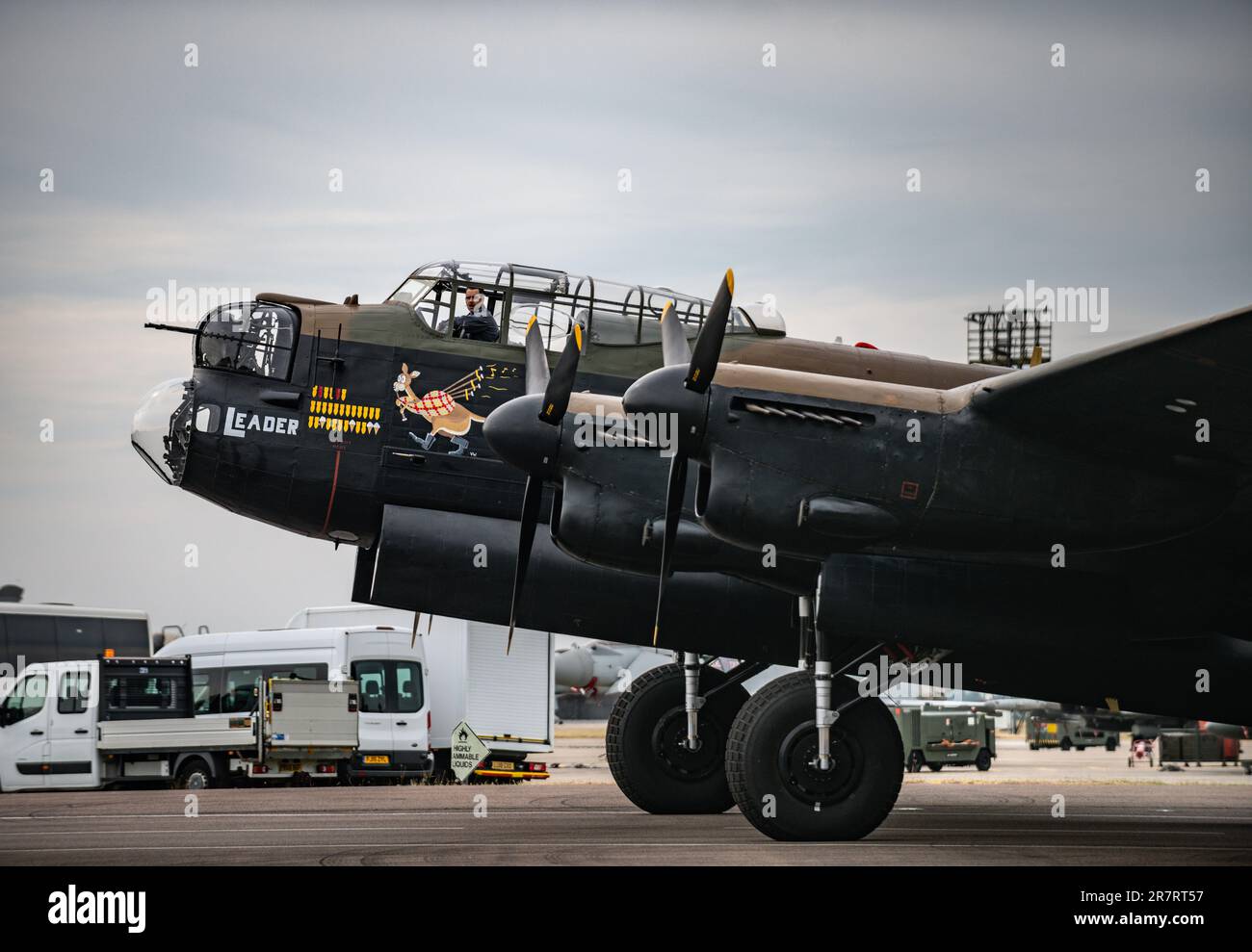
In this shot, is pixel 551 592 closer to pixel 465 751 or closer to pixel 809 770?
pixel 809 770

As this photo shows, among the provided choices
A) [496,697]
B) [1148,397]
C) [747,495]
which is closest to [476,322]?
[747,495]

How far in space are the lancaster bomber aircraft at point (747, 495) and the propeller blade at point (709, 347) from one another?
0.03m

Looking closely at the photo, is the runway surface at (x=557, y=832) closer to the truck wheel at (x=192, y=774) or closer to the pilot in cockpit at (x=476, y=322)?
the truck wheel at (x=192, y=774)

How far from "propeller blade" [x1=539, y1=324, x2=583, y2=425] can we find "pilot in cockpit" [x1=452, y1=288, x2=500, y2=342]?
2.89 meters

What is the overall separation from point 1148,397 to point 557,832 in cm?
799

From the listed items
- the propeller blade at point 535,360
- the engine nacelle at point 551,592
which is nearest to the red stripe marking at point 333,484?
the engine nacelle at point 551,592

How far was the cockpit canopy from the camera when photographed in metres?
18.0

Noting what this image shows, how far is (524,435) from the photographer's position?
50.3 ft

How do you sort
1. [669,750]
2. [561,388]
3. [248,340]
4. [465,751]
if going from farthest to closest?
[465,751] → [669,750] → [248,340] → [561,388]

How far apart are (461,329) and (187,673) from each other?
17.5 metres

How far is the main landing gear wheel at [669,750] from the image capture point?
1888cm

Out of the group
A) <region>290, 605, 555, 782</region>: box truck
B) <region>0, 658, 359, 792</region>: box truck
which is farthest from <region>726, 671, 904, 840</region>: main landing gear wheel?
<region>290, 605, 555, 782</region>: box truck

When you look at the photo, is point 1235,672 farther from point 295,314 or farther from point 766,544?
point 295,314

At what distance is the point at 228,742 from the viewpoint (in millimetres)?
30844
